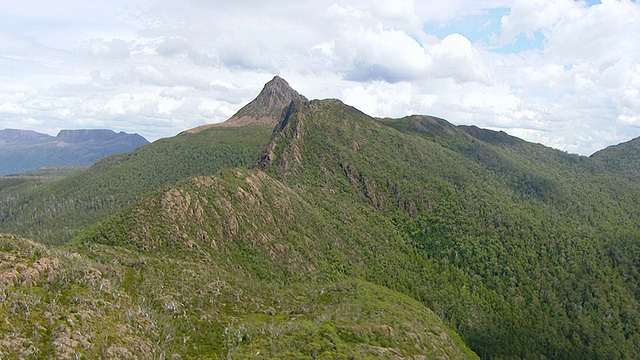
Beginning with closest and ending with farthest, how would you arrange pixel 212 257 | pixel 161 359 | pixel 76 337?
pixel 76 337 → pixel 161 359 → pixel 212 257

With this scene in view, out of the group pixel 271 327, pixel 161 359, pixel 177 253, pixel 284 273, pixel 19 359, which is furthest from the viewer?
pixel 284 273

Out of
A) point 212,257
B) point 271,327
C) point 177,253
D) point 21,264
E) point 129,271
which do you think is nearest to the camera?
point 21,264

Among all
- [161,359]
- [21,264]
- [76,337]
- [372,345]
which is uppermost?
[21,264]

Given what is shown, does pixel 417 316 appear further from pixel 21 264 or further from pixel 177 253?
pixel 21 264

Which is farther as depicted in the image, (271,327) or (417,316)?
(417,316)

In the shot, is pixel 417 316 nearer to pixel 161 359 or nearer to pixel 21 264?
pixel 161 359

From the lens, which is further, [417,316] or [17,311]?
[417,316]

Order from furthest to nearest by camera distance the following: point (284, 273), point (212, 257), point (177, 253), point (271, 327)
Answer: point (284, 273)
point (212, 257)
point (177, 253)
point (271, 327)

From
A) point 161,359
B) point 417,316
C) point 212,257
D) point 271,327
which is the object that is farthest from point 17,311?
point 417,316

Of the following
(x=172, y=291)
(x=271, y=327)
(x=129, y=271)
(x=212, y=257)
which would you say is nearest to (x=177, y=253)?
(x=212, y=257)

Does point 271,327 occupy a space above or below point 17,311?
below
